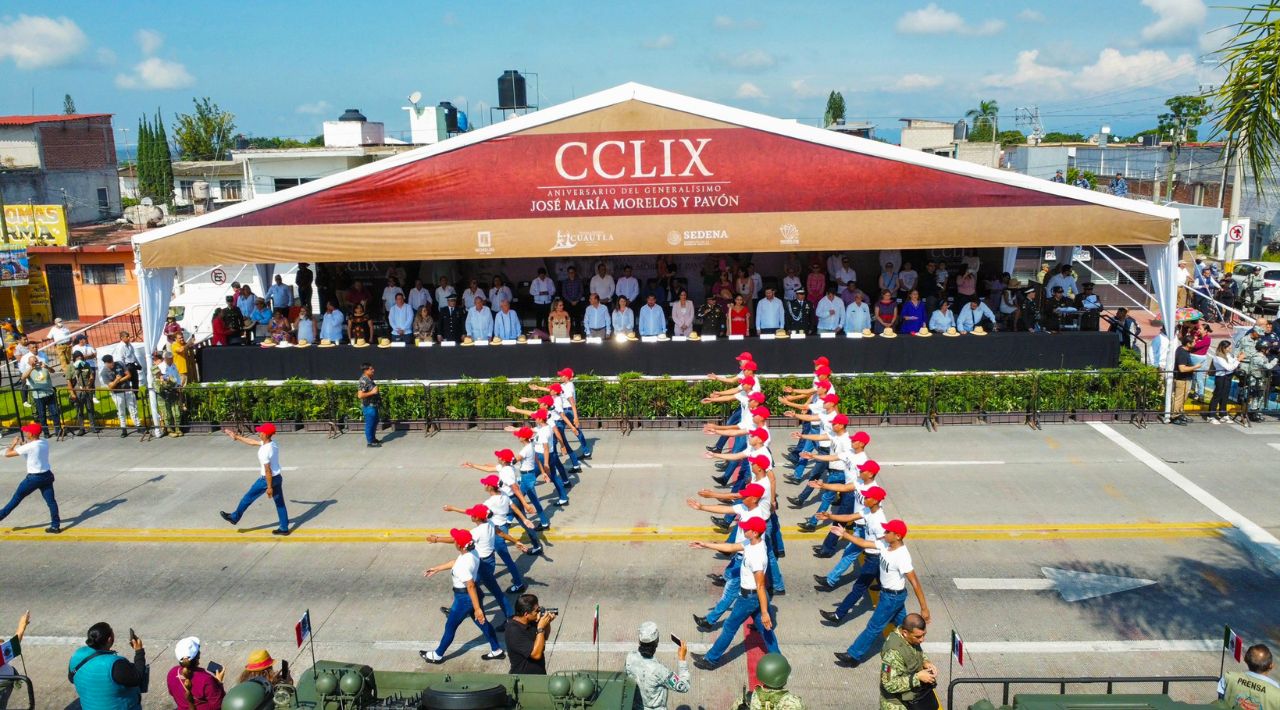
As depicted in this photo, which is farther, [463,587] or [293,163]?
[293,163]

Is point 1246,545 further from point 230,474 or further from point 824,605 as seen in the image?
point 230,474

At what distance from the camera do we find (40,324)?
35.1 metres

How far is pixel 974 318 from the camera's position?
63.9 ft

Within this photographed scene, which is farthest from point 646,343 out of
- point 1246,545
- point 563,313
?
point 1246,545

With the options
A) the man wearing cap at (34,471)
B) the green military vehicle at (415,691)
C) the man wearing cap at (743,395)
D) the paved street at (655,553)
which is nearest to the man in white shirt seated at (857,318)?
the paved street at (655,553)

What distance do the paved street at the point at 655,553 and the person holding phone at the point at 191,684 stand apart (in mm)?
2140

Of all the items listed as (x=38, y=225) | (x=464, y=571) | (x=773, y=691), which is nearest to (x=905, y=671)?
(x=773, y=691)

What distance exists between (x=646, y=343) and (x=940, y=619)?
10.0 metres

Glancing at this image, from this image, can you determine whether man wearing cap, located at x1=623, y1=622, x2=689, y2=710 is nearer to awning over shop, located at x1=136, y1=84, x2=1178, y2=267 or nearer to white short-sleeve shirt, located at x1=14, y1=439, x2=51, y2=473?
white short-sleeve shirt, located at x1=14, y1=439, x2=51, y2=473

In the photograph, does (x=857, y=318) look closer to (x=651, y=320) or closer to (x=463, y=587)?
(x=651, y=320)

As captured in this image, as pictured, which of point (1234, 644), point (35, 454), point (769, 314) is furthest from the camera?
point (769, 314)

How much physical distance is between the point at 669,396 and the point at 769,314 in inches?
126

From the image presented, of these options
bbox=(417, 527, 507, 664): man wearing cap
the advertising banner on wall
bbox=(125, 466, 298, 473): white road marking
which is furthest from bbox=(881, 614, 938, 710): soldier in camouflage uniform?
the advertising banner on wall

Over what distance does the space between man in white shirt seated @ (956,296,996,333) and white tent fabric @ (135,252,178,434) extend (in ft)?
54.1
